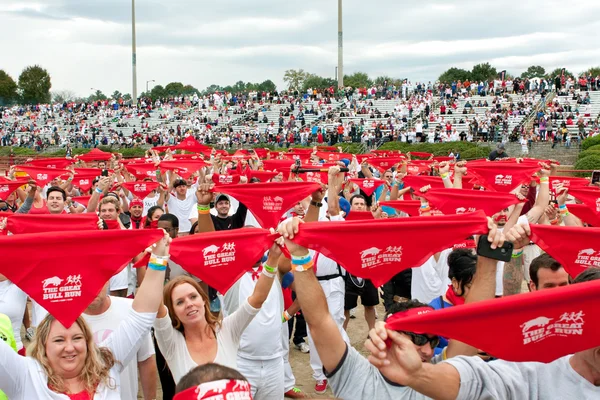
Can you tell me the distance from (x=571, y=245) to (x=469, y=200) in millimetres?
2392

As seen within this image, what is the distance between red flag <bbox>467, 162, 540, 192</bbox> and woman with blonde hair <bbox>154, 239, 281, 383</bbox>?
5.26 meters

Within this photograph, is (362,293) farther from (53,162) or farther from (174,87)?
(174,87)

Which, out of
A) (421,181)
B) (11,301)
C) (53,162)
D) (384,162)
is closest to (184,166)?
(421,181)

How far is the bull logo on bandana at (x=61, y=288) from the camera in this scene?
3.44 metres

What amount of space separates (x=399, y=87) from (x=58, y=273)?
4777 cm

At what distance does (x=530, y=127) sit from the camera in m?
33.4

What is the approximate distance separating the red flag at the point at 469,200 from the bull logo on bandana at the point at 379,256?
286 centimetres

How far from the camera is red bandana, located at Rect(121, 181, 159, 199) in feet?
36.9

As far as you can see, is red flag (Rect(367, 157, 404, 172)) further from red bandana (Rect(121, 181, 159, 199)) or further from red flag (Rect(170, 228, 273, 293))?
red flag (Rect(170, 228, 273, 293))

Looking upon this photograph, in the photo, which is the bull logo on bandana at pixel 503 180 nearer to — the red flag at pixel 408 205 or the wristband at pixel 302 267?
the red flag at pixel 408 205

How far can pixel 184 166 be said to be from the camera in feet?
41.4

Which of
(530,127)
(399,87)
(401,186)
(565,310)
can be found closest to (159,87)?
(399,87)

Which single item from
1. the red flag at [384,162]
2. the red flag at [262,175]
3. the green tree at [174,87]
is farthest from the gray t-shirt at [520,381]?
the green tree at [174,87]

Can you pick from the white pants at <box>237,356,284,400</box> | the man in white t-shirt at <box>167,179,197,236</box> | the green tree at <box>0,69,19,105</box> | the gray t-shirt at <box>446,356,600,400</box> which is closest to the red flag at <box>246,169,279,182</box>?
the man in white t-shirt at <box>167,179,197,236</box>
